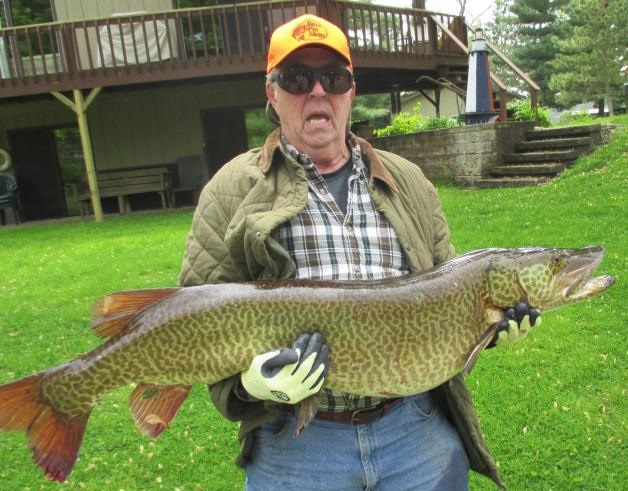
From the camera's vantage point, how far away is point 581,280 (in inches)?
94.0

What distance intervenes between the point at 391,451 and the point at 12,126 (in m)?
17.9

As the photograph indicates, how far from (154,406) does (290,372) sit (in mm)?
611

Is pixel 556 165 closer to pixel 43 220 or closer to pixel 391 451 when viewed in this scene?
pixel 391 451

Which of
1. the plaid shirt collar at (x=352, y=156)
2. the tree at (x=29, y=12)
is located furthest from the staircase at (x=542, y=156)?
the tree at (x=29, y=12)

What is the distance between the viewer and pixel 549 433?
4.08m

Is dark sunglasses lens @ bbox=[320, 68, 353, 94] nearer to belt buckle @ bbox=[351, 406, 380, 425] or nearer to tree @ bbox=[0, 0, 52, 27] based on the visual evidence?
belt buckle @ bbox=[351, 406, 380, 425]

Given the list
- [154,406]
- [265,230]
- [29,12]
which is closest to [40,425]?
[154,406]

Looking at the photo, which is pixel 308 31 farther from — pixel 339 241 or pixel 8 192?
pixel 8 192

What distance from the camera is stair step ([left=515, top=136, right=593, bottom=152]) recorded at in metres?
11.5

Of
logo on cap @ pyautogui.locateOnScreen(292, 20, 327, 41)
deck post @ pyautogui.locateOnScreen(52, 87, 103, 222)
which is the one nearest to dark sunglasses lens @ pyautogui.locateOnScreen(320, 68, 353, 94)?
logo on cap @ pyautogui.locateOnScreen(292, 20, 327, 41)

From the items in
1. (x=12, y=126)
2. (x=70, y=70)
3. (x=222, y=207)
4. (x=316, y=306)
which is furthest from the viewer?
(x=12, y=126)

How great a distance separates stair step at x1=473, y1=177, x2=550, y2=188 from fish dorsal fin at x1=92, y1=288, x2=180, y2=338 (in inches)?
385

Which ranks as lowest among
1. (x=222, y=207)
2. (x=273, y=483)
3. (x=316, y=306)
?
Result: (x=273, y=483)

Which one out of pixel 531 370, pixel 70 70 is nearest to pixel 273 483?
pixel 531 370
